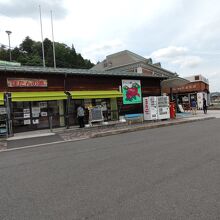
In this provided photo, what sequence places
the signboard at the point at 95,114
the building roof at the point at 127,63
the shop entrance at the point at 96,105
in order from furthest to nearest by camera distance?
1. the building roof at the point at 127,63
2. the shop entrance at the point at 96,105
3. the signboard at the point at 95,114

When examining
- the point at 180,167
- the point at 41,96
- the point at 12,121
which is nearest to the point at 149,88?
the point at 41,96

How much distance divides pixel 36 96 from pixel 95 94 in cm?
452

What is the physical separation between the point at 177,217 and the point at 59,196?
7.05 feet

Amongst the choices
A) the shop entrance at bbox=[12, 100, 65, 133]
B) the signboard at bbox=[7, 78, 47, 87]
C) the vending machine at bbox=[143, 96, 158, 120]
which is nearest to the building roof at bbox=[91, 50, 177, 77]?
the vending machine at bbox=[143, 96, 158, 120]

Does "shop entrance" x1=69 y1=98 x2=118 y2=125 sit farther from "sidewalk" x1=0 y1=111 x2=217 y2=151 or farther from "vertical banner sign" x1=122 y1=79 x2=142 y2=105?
"sidewalk" x1=0 y1=111 x2=217 y2=151

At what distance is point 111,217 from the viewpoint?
11.6 ft

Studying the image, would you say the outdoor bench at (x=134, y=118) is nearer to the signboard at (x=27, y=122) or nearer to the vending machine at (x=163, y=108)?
the vending machine at (x=163, y=108)

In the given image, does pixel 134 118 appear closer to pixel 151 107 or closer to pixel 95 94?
pixel 151 107

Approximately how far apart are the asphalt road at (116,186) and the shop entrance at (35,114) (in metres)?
9.18

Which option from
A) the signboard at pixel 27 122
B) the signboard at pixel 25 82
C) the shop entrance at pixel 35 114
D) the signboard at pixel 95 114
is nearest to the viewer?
the signboard at pixel 25 82

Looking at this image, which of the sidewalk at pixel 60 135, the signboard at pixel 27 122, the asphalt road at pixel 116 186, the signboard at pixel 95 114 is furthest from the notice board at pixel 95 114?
the asphalt road at pixel 116 186

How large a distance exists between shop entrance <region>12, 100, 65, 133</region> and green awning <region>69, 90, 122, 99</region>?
1.55 meters

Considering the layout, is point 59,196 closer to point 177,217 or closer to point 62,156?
point 177,217

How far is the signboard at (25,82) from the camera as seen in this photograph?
635 inches
